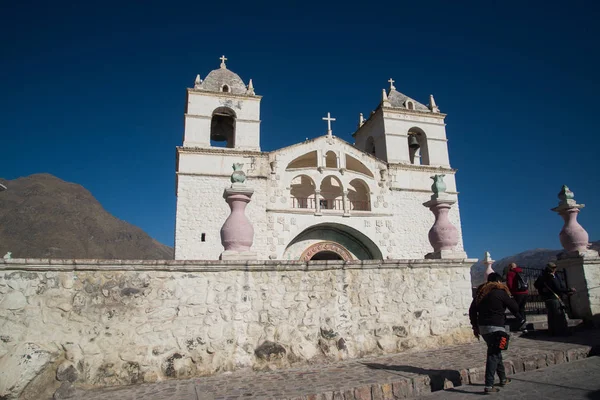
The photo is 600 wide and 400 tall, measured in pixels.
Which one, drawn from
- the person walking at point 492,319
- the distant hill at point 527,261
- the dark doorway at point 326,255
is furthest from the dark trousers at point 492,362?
the distant hill at point 527,261

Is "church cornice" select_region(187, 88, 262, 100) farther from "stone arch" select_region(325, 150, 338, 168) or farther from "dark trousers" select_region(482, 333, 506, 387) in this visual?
"dark trousers" select_region(482, 333, 506, 387)

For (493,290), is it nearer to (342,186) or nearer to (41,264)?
(41,264)

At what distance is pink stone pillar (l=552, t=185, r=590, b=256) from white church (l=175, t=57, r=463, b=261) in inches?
321

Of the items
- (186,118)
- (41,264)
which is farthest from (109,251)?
(41,264)

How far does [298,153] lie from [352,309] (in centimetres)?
1151

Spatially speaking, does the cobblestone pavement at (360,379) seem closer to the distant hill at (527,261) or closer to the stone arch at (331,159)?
the stone arch at (331,159)

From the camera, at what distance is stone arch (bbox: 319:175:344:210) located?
16828 mm

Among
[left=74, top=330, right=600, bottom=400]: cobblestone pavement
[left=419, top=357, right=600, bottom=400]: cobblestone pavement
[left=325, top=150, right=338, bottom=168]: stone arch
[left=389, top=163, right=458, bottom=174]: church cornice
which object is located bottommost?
[left=419, top=357, right=600, bottom=400]: cobblestone pavement

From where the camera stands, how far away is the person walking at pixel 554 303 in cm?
711

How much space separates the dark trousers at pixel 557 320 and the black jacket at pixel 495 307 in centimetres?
352

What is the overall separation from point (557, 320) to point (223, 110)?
49.6 feet

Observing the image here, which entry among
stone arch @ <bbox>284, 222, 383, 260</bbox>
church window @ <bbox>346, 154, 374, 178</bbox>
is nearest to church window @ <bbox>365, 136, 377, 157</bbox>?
church window @ <bbox>346, 154, 374, 178</bbox>

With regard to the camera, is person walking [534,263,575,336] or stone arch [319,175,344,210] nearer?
person walking [534,263,575,336]

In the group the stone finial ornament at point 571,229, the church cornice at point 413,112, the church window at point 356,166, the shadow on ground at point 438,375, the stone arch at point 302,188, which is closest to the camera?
the shadow on ground at point 438,375
